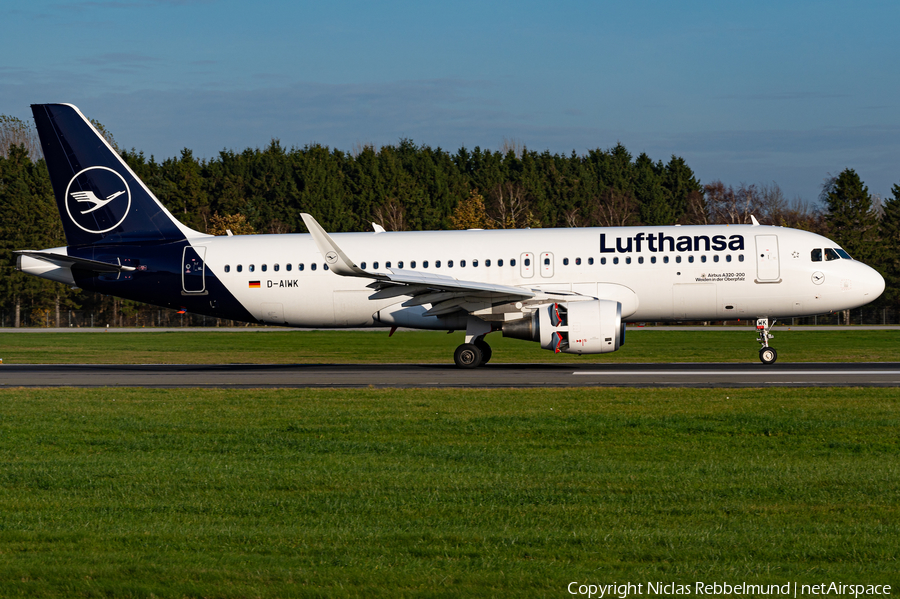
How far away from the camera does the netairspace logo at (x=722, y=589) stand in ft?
19.7

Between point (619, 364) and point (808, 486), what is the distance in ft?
60.9

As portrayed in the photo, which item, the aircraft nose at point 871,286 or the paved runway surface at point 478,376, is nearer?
the paved runway surface at point 478,376

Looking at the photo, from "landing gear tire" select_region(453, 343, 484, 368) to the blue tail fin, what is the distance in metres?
9.38

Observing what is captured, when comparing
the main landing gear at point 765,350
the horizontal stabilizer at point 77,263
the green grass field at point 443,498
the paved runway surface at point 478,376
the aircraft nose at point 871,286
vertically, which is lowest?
the green grass field at point 443,498

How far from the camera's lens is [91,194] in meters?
28.2

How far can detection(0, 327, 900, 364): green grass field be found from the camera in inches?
1309

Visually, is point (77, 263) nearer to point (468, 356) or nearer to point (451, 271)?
point (451, 271)

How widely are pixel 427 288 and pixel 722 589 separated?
1873 cm

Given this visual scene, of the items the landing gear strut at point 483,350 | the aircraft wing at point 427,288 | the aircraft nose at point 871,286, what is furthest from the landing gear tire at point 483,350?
the aircraft nose at point 871,286

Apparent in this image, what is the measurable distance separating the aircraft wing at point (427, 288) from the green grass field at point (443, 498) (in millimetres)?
8103

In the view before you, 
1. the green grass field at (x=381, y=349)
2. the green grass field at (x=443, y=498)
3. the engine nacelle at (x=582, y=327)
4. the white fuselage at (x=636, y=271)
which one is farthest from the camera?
the green grass field at (x=381, y=349)

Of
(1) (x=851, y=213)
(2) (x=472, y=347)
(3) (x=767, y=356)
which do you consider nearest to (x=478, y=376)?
(2) (x=472, y=347)

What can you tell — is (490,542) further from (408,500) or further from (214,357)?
(214,357)

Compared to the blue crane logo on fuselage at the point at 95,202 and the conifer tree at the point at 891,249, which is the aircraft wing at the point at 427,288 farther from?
the conifer tree at the point at 891,249
